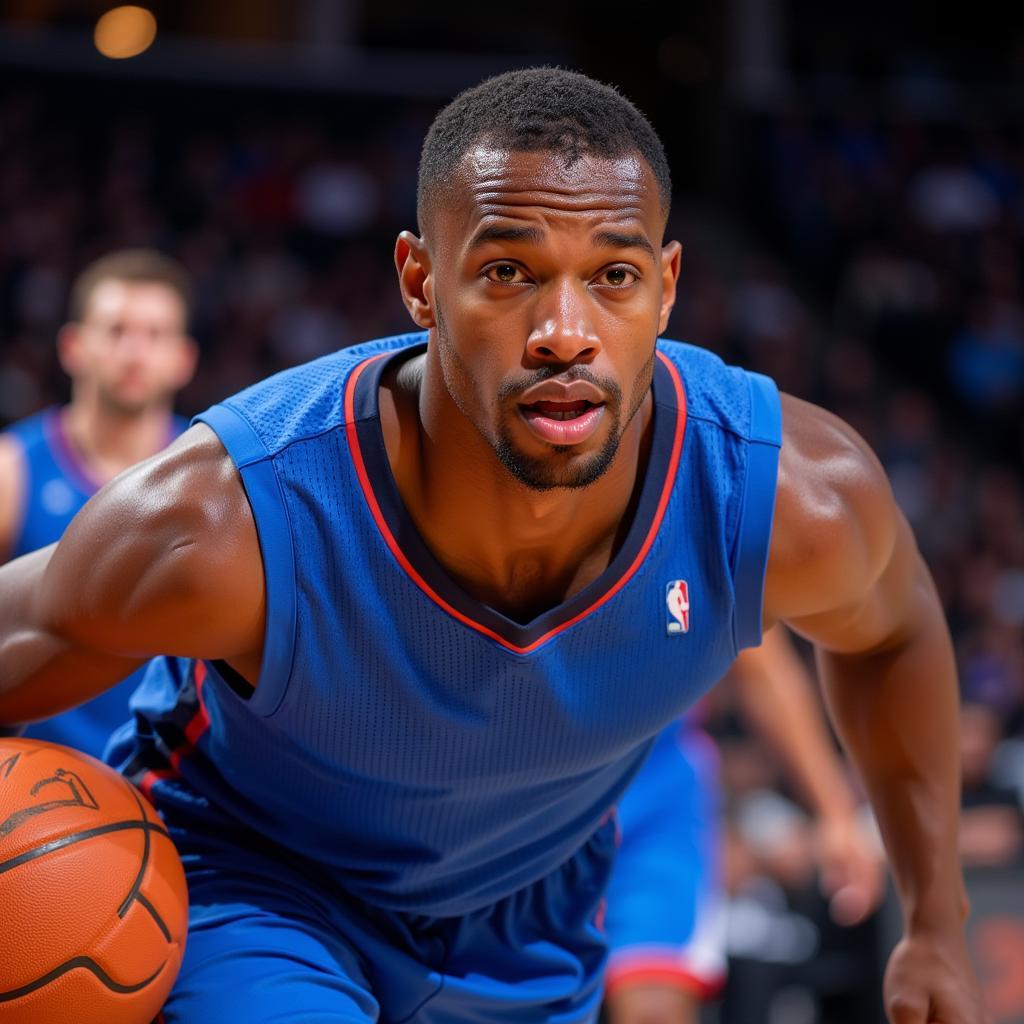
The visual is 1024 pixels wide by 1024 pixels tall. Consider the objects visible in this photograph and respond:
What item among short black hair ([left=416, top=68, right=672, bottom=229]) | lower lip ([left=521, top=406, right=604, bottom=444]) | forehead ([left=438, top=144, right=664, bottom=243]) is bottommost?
Answer: lower lip ([left=521, top=406, right=604, bottom=444])

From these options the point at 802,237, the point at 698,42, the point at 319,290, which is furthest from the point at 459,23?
the point at 319,290

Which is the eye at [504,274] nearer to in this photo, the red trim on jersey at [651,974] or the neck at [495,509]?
the neck at [495,509]

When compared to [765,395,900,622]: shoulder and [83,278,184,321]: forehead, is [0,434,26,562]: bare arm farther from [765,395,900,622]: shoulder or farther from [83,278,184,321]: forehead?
[765,395,900,622]: shoulder

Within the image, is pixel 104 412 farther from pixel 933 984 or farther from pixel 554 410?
pixel 933 984

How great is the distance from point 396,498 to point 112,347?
2.40 metres

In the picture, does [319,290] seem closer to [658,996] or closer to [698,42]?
[698,42]

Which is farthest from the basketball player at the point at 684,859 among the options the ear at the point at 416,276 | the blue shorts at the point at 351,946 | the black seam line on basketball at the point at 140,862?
the ear at the point at 416,276

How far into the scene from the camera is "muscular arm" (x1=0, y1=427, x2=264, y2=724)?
6.37 ft

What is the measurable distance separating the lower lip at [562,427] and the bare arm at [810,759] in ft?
7.84

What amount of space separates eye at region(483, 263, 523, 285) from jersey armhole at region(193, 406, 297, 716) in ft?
1.31

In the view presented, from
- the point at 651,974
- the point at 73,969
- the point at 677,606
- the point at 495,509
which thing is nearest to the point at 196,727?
the point at 73,969

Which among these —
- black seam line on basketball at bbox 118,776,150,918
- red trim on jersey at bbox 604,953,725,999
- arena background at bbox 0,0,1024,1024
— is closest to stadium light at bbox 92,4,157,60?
arena background at bbox 0,0,1024,1024

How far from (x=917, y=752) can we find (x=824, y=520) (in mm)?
492

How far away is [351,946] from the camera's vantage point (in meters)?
2.31
